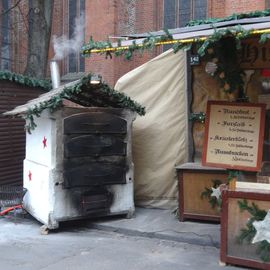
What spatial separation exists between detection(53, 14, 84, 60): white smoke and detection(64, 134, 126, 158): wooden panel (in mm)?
10445

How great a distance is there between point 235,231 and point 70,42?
544 inches

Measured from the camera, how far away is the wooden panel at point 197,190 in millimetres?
7629

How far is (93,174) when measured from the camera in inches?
304

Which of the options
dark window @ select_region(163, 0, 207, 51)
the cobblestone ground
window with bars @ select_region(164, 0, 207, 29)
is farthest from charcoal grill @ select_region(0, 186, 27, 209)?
window with bars @ select_region(164, 0, 207, 29)

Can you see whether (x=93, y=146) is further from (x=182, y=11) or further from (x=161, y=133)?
(x=182, y=11)

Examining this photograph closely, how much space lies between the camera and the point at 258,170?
6.00 metres

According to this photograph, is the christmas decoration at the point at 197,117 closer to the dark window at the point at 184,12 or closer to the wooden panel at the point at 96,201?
the wooden panel at the point at 96,201

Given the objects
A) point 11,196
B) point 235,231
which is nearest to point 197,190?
point 235,231

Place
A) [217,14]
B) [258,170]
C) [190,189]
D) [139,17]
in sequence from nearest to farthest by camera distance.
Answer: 1. [258,170]
2. [190,189]
3. [217,14]
4. [139,17]

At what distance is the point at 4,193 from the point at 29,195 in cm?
58

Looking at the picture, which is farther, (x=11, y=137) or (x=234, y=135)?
(x=11, y=137)

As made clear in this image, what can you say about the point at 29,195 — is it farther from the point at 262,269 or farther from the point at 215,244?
the point at 262,269

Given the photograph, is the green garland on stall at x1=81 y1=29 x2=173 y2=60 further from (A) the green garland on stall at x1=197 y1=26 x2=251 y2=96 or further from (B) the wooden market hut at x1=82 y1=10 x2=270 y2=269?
(A) the green garland on stall at x1=197 y1=26 x2=251 y2=96

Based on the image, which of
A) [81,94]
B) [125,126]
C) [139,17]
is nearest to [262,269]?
[125,126]
